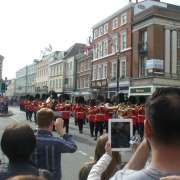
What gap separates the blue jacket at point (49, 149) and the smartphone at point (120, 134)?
1181 mm

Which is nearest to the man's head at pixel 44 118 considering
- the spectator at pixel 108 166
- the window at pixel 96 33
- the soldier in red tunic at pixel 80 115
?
the spectator at pixel 108 166

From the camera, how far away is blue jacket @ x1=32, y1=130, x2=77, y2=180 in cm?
472

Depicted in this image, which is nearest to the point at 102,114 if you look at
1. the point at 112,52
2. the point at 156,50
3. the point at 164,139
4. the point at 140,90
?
the point at 164,139

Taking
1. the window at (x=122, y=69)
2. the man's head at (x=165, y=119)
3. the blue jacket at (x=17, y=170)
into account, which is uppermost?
the window at (x=122, y=69)

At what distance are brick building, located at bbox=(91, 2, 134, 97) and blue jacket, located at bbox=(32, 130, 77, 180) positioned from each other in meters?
42.5

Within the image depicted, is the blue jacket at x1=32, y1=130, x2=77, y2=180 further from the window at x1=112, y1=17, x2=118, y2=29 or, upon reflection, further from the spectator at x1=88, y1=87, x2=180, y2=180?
the window at x1=112, y1=17, x2=118, y2=29

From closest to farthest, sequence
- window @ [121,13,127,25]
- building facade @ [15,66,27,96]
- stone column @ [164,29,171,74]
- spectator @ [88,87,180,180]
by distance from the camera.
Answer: spectator @ [88,87,180,180] < stone column @ [164,29,171,74] < window @ [121,13,127,25] < building facade @ [15,66,27,96]

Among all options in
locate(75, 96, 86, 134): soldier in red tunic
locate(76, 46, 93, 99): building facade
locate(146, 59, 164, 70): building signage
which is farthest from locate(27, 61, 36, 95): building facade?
locate(75, 96, 86, 134): soldier in red tunic

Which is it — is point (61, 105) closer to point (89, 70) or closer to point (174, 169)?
point (174, 169)

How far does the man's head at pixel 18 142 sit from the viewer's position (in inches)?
137

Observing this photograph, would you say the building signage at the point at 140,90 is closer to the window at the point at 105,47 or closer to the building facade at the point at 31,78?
the window at the point at 105,47

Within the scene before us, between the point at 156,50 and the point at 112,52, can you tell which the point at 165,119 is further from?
the point at 112,52

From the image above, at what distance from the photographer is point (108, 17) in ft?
181

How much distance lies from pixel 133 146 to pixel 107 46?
5216 centimetres
